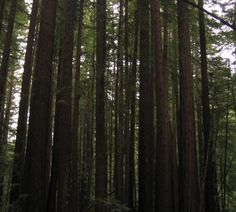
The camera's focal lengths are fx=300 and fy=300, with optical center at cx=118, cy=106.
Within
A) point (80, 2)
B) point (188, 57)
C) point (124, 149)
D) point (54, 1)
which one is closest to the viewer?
point (54, 1)

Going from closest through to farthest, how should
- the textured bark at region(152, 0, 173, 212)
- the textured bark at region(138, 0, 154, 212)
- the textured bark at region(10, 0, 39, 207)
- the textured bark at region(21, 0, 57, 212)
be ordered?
the textured bark at region(21, 0, 57, 212) < the textured bark at region(152, 0, 173, 212) < the textured bark at region(138, 0, 154, 212) < the textured bark at region(10, 0, 39, 207)

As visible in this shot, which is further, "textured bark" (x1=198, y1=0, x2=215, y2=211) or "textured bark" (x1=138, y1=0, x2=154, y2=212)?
"textured bark" (x1=198, y1=0, x2=215, y2=211)

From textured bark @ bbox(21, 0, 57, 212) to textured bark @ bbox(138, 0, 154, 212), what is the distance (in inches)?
171

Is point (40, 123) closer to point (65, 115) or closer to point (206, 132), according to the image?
point (65, 115)

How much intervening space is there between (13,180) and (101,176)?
12.9 feet

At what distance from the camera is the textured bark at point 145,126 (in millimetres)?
10266

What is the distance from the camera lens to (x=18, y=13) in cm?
1523

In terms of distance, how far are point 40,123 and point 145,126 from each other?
5123mm

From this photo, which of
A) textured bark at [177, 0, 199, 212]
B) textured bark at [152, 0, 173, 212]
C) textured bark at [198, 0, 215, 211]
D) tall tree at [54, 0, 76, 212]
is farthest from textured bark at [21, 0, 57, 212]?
textured bark at [198, 0, 215, 211]

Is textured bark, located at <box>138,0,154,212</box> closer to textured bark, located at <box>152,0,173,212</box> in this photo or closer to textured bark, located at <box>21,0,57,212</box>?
textured bark, located at <box>152,0,173,212</box>

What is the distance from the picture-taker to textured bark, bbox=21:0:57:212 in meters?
6.18

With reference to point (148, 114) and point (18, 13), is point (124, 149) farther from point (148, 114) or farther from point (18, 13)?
point (18, 13)

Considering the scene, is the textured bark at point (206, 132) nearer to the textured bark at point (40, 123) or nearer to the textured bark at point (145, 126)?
the textured bark at point (145, 126)

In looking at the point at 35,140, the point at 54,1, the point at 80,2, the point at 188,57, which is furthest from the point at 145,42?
the point at 35,140
